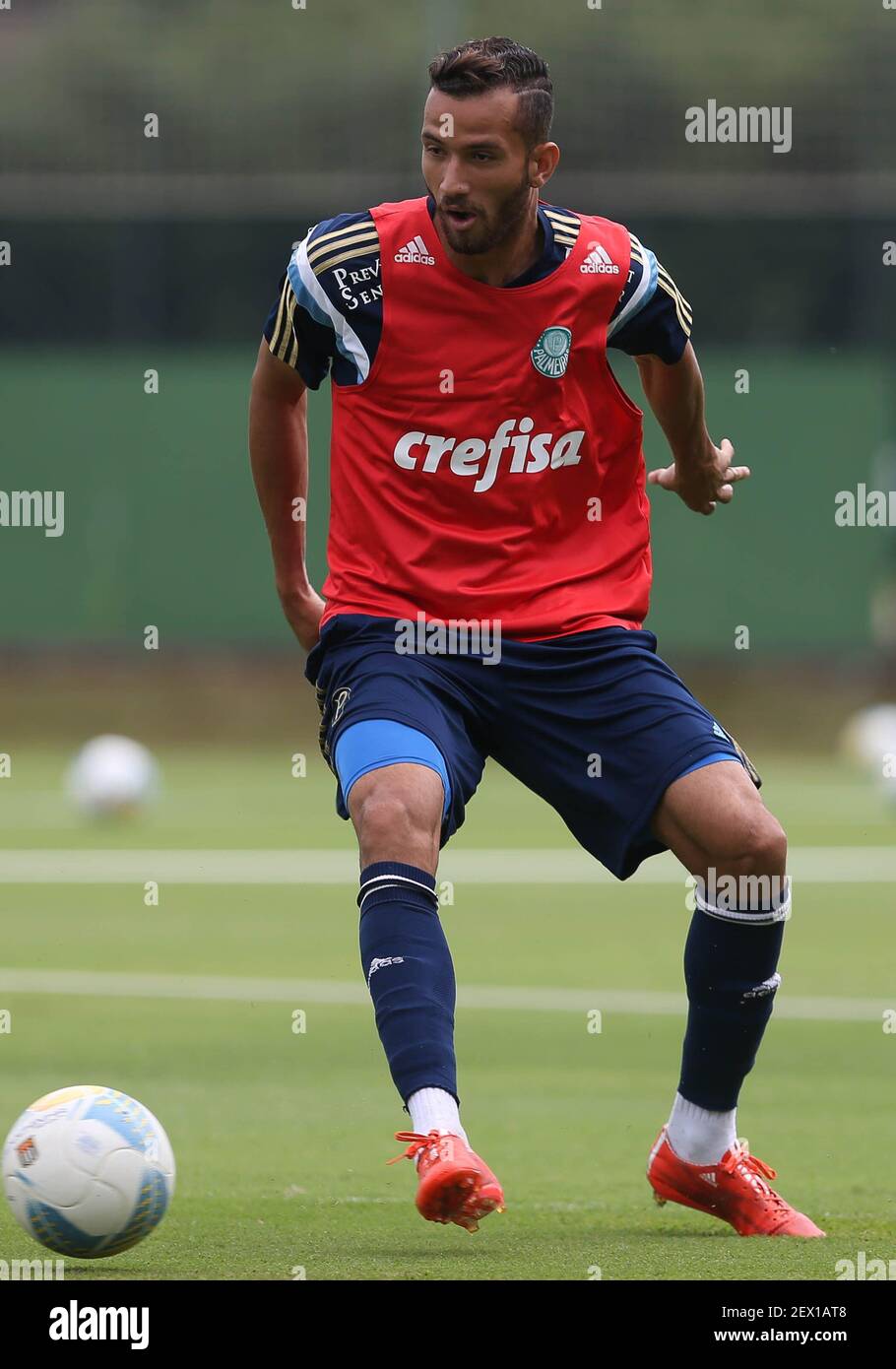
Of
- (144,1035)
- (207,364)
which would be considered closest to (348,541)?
(144,1035)

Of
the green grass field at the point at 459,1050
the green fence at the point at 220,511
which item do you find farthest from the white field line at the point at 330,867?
the green fence at the point at 220,511

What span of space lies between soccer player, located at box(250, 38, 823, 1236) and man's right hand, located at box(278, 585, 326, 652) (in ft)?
1.08

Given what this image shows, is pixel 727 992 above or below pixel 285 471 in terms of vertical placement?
below

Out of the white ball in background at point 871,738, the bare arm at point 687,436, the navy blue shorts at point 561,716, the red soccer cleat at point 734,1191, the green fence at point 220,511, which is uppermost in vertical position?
the green fence at point 220,511

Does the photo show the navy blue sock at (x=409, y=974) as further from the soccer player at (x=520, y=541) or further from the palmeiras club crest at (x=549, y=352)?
the palmeiras club crest at (x=549, y=352)

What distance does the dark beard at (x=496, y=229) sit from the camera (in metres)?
5.12

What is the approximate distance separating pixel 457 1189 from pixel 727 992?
1.24 m

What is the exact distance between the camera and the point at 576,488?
530 cm

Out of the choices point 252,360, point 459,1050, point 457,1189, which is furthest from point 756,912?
point 252,360

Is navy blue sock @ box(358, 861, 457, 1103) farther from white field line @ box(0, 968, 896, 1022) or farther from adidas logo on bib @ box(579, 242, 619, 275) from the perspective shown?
white field line @ box(0, 968, 896, 1022)

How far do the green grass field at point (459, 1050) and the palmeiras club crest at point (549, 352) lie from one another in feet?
6.18

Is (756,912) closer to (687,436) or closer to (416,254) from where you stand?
(687,436)

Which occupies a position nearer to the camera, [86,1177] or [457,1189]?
[457,1189]

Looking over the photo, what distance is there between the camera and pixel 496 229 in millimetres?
5141
